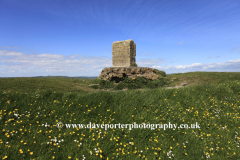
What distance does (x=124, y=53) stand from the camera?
15773mm

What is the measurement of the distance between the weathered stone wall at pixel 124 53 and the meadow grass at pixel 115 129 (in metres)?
9.05

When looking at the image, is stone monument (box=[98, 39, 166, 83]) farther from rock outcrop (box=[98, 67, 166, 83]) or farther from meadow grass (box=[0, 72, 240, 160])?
meadow grass (box=[0, 72, 240, 160])

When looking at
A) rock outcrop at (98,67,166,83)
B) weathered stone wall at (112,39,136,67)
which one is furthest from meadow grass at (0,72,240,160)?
weathered stone wall at (112,39,136,67)

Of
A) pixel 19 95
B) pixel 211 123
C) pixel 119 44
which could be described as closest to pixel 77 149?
pixel 19 95

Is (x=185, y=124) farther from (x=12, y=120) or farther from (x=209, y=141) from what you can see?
(x=12, y=120)

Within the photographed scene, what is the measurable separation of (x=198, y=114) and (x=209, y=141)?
1.67 metres

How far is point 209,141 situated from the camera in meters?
4.64

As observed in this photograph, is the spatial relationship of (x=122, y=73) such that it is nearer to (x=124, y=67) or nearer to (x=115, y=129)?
(x=124, y=67)

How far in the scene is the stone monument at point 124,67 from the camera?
1398cm

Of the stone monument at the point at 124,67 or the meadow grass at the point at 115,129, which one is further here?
the stone monument at the point at 124,67

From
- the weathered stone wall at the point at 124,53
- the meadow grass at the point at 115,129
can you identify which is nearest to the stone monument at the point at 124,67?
the weathered stone wall at the point at 124,53

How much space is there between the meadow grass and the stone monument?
697 cm

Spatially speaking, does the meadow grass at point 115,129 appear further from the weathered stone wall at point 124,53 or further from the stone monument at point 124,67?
the weathered stone wall at point 124,53

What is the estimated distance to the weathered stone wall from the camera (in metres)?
15.5
